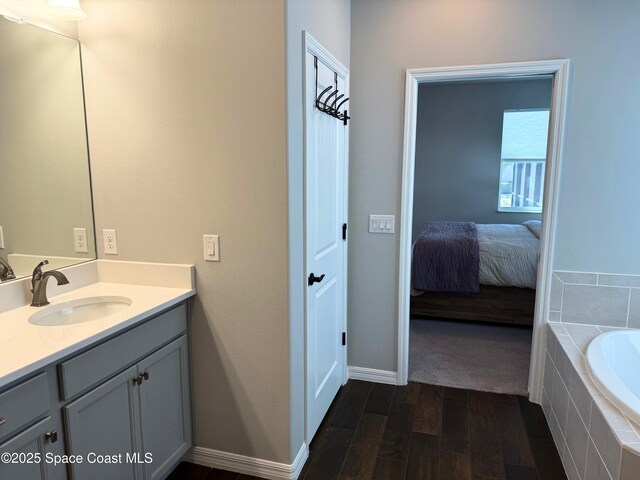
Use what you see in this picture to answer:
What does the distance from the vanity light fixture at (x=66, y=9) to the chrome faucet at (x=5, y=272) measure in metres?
1.06

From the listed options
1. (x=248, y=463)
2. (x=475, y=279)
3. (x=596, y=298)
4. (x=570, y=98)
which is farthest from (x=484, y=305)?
(x=248, y=463)

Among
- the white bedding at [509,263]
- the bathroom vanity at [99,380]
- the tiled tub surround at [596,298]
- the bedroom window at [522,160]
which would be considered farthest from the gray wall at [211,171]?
the bedroom window at [522,160]

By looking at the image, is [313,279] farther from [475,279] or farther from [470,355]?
[475,279]

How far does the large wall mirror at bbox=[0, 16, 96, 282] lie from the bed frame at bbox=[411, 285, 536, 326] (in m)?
2.99

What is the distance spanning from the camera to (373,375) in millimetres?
3129

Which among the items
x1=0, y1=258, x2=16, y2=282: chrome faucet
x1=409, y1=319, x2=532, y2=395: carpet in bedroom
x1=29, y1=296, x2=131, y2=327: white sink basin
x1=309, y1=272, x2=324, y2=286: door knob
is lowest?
x1=409, y1=319, x2=532, y2=395: carpet in bedroom

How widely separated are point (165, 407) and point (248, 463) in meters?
0.50

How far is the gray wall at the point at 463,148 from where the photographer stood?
6562 mm

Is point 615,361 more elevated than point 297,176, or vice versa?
point 297,176

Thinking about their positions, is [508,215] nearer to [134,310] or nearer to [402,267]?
[402,267]

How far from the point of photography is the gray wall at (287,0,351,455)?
6.18 feet

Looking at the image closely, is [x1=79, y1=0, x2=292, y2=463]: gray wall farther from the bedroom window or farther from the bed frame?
the bedroom window

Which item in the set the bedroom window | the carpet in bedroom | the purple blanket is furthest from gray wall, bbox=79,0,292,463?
the bedroom window

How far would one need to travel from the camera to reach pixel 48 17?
6.50ft
